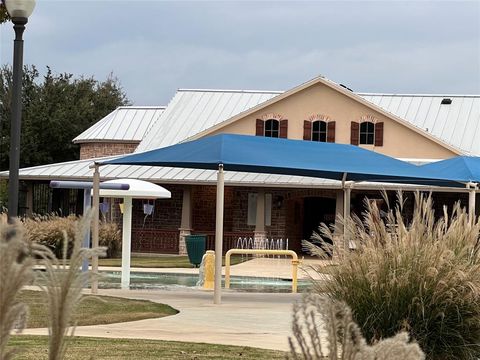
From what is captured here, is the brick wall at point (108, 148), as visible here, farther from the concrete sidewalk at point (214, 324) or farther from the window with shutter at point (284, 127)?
the concrete sidewalk at point (214, 324)

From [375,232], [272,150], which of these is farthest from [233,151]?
[375,232]

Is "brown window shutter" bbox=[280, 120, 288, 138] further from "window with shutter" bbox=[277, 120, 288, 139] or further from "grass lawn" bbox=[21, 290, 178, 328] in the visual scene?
"grass lawn" bbox=[21, 290, 178, 328]

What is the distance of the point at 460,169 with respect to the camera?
739 inches

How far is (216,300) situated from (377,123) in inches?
797

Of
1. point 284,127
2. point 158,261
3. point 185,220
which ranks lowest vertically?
point 158,261

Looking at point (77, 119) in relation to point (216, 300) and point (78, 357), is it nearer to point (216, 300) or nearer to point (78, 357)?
point (216, 300)

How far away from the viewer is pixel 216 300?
14883mm

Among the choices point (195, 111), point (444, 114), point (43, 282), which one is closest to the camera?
point (43, 282)

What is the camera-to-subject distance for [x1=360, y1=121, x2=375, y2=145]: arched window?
1346 inches

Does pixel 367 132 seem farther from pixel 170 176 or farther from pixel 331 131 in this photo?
pixel 170 176

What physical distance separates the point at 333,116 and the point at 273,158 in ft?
61.8

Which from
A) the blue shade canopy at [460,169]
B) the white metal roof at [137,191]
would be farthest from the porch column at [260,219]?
the blue shade canopy at [460,169]

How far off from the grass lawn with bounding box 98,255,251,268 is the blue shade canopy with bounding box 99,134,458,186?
392 inches

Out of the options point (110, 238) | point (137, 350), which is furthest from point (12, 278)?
point (110, 238)
